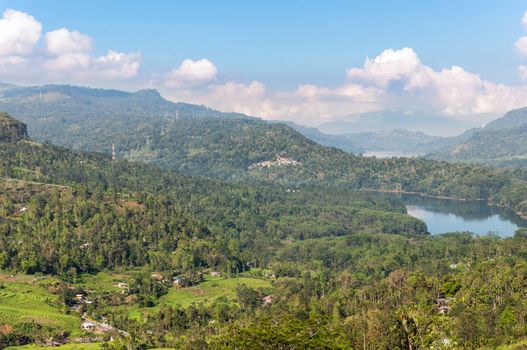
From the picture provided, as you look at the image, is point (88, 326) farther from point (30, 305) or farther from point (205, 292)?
point (205, 292)

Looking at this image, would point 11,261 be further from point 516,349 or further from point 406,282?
point 516,349

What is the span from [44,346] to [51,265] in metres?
41.1

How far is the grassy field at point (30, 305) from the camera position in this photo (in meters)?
85.0

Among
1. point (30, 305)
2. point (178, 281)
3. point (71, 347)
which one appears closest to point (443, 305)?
point (178, 281)

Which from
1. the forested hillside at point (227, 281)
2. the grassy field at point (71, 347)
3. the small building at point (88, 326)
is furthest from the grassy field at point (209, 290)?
the grassy field at point (71, 347)

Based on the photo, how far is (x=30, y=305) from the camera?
9231 cm

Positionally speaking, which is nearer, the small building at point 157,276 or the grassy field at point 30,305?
the grassy field at point 30,305

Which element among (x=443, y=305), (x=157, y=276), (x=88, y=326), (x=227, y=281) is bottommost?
(x=227, y=281)

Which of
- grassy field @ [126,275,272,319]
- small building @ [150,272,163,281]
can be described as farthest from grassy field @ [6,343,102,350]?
small building @ [150,272,163,281]

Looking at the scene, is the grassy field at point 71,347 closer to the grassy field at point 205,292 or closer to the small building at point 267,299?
the grassy field at point 205,292

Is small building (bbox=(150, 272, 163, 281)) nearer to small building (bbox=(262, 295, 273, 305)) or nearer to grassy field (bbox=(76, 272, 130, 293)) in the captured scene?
grassy field (bbox=(76, 272, 130, 293))

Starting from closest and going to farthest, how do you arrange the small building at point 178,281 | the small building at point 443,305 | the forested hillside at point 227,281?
1. the forested hillside at point 227,281
2. the small building at point 443,305
3. the small building at point 178,281

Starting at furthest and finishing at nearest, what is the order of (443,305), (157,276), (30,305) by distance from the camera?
(157,276) < (30,305) < (443,305)

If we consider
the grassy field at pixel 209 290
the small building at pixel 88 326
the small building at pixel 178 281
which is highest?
the small building at pixel 88 326
